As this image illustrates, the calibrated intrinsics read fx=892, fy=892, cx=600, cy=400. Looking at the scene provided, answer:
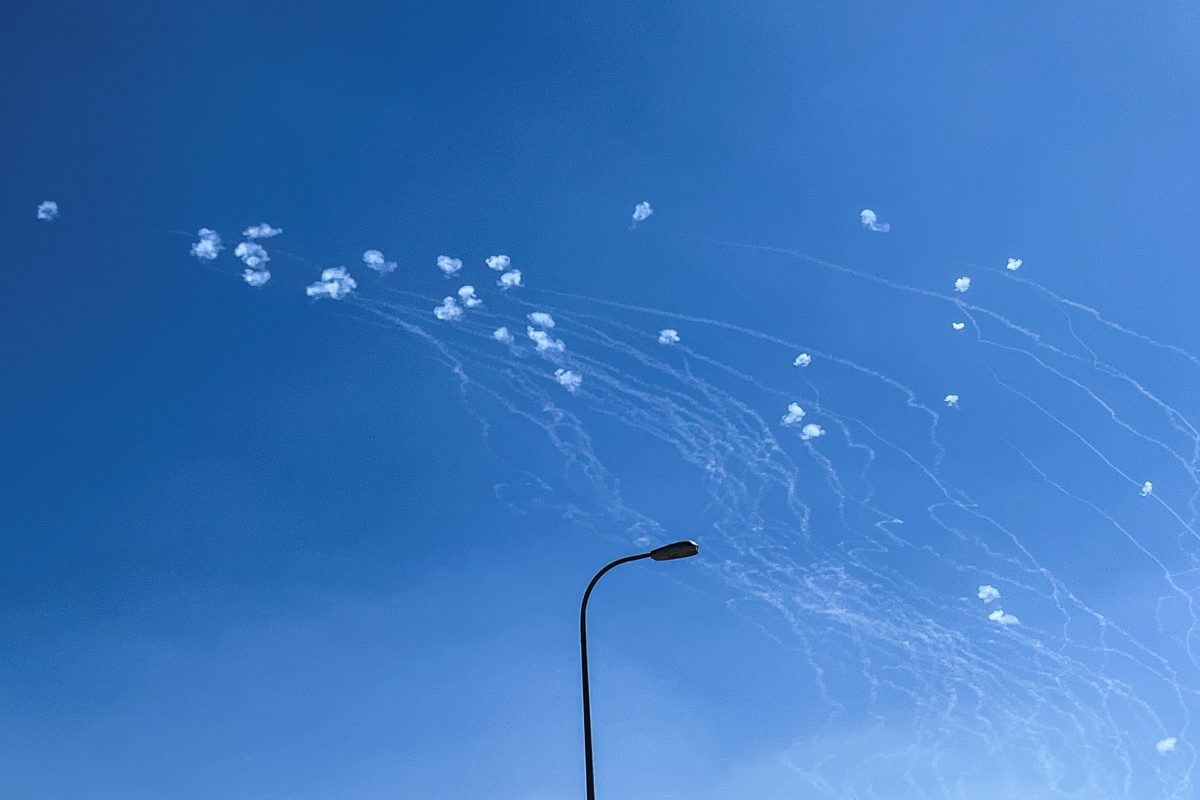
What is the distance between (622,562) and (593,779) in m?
4.04

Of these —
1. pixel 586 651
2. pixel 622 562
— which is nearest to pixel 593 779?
pixel 586 651

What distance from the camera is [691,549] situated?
1597 cm

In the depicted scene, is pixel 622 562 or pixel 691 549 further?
pixel 622 562

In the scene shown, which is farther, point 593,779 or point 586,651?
point 586,651

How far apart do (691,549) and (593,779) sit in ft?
14.3

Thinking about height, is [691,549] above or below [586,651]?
above

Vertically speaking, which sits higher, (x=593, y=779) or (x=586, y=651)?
(x=586, y=651)

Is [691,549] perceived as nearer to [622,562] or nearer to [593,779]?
[622,562]

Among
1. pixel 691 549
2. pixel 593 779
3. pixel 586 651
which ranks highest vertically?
pixel 691 549

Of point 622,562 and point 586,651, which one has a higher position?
point 622,562

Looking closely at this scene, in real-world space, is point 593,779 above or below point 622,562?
below

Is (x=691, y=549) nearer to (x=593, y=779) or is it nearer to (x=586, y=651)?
(x=586, y=651)

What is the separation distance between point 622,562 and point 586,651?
1.91 meters

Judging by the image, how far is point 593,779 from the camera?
51.4 ft
